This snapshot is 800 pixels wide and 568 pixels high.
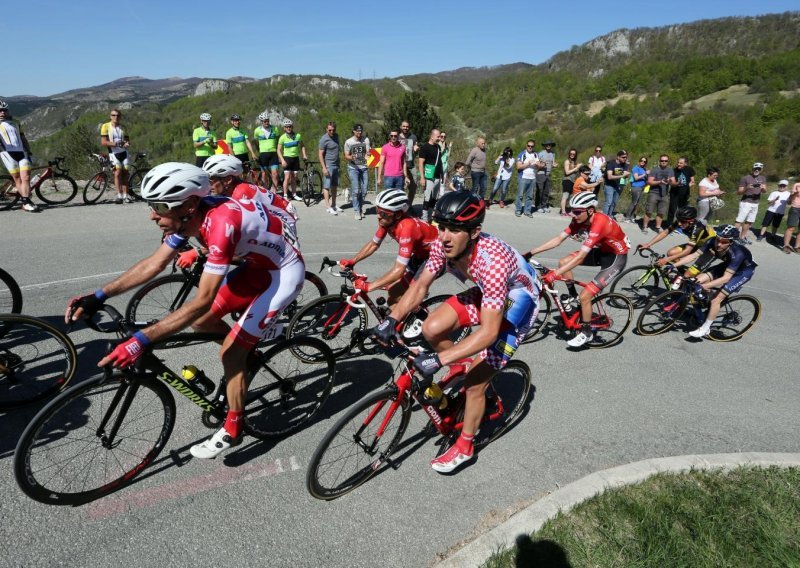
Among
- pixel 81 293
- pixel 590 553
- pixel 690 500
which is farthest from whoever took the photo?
pixel 81 293

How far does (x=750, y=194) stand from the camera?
491 inches

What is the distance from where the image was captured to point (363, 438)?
11.3 ft

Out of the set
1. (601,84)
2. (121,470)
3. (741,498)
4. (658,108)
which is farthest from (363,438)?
(601,84)

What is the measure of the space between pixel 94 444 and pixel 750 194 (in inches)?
608

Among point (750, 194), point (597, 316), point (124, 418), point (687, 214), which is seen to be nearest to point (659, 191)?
point (750, 194)

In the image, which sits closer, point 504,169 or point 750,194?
point 750,194

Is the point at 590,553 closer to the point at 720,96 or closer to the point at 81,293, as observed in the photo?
the point at 81,293

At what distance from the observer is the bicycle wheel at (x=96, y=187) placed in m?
11.7

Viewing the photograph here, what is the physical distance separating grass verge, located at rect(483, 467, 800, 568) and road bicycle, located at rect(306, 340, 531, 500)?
1.05 metres

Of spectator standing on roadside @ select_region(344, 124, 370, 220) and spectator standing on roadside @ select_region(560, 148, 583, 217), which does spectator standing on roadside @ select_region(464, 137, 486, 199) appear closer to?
spectator standing on roadside @ select_region(560, 148, 583, 217)

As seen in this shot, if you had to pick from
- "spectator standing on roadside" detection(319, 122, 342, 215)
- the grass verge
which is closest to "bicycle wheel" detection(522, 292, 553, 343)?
the grass verge

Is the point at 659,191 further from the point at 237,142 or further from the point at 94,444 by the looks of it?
the point at 94,444

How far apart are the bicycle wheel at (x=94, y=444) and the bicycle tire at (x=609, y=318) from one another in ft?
17.2

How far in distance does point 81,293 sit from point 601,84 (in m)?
87.0
